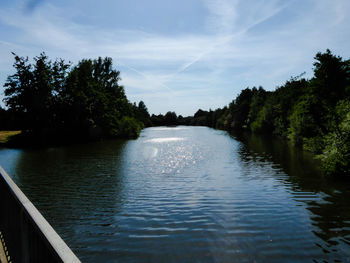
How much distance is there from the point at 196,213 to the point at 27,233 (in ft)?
26.0

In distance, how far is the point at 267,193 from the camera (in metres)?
13.2

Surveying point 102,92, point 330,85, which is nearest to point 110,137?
point 102,92

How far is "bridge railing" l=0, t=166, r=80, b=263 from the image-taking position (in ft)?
7.54

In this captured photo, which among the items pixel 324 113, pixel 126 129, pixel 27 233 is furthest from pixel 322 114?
pixel 126 129

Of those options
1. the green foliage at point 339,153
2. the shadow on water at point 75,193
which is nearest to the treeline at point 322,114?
the green foliage at point 339,153

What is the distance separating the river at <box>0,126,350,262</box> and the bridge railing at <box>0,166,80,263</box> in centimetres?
324

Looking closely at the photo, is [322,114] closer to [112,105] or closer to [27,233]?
[27,233]

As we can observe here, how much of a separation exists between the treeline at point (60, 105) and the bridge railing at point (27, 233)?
43897mm

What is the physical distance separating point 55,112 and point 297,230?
46.2 metres

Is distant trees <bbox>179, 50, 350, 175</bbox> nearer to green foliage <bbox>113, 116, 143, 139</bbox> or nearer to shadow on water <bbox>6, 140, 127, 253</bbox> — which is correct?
shadow on water <bbox>6, 140, 127, 253</bbox>

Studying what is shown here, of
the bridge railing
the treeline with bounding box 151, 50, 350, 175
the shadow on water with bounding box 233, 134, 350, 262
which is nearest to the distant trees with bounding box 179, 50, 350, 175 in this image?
the treeline with bounding box 151, 50, 350, 175

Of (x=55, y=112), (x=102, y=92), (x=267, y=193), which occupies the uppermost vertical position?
(x=102, y=92)

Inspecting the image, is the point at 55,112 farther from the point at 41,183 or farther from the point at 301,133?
the point at 301,133

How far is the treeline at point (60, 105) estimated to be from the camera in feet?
142
